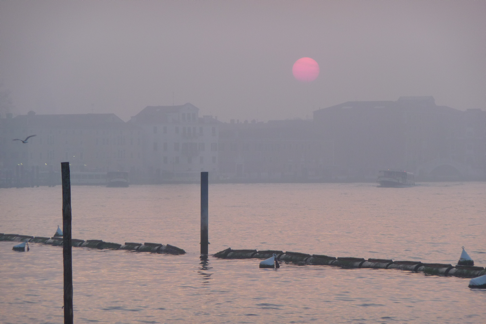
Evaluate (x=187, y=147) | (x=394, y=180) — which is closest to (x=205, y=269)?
(x=394, y=180)

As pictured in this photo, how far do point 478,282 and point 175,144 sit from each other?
106614 millimetres

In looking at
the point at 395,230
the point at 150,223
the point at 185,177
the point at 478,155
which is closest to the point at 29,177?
the point at 185,177

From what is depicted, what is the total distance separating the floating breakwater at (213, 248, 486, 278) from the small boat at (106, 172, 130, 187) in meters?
87.6

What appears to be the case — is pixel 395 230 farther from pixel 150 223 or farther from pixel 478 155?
pixel 478 155

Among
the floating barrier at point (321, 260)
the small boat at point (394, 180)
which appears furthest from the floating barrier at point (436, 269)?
the small boat at point (394, 180)

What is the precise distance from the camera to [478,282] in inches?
787

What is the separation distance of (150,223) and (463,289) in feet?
105

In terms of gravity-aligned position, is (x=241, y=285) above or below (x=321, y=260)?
below

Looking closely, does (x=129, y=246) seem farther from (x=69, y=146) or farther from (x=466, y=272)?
(x=69, y=146)

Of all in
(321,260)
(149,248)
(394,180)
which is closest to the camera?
(321,260)

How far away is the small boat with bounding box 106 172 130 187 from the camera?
367ft

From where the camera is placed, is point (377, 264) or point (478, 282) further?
point (377, 264)

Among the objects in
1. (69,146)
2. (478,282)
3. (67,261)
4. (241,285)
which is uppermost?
(69,146)

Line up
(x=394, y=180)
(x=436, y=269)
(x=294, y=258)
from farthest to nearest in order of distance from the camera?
(x=394, y=180) → (x=294, y=258) → (x=436, y=269)
